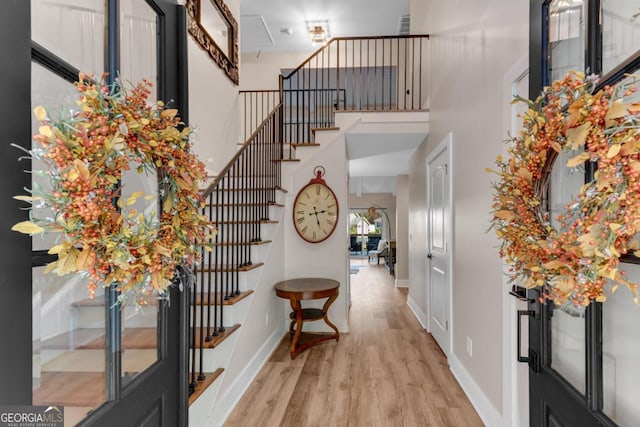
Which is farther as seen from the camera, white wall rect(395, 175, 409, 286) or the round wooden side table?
white wall rect(395, 175, 409, 286)

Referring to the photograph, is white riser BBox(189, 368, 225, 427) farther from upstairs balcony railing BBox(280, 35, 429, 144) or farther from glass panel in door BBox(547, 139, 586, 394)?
upstairs balcony railing BBox(280, 35, 429, 144)

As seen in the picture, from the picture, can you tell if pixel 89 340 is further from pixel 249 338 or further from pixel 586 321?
pixel 249 338

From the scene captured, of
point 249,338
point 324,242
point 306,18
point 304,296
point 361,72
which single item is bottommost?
point 249,338

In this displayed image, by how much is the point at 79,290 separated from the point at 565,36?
157cm

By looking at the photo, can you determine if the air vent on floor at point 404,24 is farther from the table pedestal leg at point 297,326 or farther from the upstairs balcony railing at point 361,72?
the table pedestal leg at point 297,326

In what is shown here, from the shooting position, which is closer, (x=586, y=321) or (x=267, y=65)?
(x=586, y=321)

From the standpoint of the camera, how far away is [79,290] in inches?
33.0

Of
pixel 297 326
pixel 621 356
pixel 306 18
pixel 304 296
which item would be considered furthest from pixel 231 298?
pixel 306 18

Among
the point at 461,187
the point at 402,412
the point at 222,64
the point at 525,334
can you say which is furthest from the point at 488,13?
the point at 222,64

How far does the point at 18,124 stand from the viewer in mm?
631

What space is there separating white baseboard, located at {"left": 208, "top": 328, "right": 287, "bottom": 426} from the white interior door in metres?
1.82

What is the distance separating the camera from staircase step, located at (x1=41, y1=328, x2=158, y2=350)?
79cm

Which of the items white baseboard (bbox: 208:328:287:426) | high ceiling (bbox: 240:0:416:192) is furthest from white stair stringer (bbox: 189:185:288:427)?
high ceiling (bbox: 240:0:416:192)

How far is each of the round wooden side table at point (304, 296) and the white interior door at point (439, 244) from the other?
1.15 m
